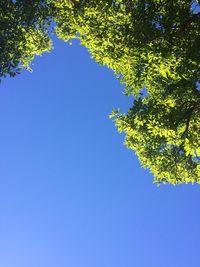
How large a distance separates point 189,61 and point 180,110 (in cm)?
356

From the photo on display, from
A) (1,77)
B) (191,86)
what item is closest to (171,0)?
(191,86)

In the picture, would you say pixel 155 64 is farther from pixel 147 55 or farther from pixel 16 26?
pixel 16 26

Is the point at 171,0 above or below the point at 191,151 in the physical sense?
above

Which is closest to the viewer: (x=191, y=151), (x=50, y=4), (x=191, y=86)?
(x=191, y=86)

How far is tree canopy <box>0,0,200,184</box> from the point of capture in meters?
26.7

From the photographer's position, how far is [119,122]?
1190 inches

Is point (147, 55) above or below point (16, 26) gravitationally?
below

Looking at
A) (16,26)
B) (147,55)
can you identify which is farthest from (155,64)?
(16,26)

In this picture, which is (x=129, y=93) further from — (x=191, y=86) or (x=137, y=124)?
(x=191, y=86)

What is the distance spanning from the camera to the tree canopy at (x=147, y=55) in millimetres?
26656

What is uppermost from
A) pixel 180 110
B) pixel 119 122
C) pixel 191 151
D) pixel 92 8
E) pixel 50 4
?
pixel 50 4

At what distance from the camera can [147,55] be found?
87.0 ft

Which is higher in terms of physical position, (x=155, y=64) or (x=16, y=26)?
(x=16, y=26)

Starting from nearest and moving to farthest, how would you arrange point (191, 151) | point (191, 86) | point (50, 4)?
point (191, 86) → point (191, 151) → point (50, 4)
